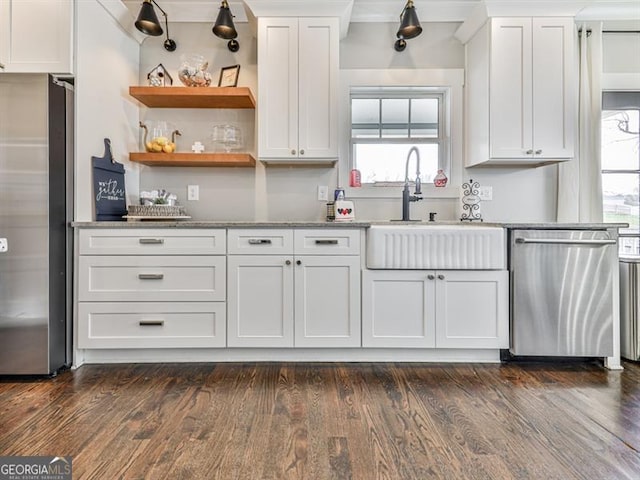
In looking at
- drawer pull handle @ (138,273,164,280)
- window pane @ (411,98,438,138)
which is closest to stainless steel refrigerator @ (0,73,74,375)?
drawer pull handle @ (138,273,164,280)

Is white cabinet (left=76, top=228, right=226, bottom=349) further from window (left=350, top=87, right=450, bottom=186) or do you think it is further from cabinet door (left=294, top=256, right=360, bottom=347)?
window (left=350, top=87, right=450, bottom=186)

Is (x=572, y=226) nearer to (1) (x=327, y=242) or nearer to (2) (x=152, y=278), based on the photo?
(1) (x=327, y=242)

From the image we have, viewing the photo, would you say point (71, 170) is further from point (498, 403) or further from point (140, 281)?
point (498, 403)

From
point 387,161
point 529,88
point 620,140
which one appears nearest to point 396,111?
point 387,161

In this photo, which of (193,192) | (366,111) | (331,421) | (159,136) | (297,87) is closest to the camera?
(331,421)

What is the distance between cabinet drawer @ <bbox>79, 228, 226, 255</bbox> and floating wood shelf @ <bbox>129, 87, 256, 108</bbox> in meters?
1.02

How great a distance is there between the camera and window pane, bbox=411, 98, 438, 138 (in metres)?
2.99

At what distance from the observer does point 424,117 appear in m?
3.00

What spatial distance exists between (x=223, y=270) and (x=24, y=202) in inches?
43.6

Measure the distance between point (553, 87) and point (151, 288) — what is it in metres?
2.92

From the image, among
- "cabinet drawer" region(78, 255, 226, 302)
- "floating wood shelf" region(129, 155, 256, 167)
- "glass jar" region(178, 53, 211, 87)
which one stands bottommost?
"cabinet drawer" region(78, 255, 226, 302)

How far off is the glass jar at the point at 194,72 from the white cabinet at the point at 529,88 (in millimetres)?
1986

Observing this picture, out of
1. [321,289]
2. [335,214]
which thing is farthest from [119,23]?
[321,289]

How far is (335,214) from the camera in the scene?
2.66 meters
